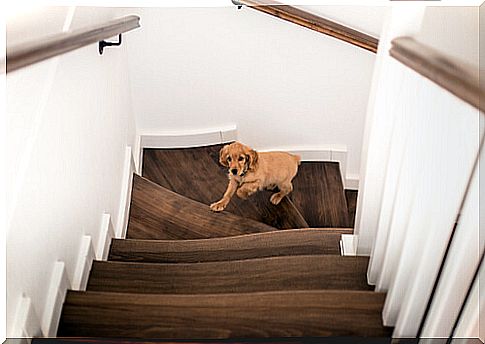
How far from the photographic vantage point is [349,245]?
8.41 feet

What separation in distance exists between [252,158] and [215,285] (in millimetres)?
1441

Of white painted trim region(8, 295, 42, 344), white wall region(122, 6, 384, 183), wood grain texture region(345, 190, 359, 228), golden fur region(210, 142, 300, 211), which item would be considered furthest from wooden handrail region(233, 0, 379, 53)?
white painted trim region(8, 295, 42, 344)

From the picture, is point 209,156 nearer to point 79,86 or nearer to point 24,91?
point 79,86

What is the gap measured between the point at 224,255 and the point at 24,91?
4.04 feet

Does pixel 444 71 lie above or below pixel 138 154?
above

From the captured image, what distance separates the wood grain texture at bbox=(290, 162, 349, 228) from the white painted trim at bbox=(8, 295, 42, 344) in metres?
2.38

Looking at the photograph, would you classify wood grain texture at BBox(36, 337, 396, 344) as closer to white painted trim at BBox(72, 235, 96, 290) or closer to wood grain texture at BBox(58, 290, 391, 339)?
wood grain texture at BBox(58, 290, 391, 339)

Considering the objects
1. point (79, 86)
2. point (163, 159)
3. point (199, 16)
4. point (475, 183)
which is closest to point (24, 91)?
point (79, 86)

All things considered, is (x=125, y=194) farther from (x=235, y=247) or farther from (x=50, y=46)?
(x=50, y=46)

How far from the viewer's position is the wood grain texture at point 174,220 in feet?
12.1

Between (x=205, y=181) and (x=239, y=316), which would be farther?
(x=205, y=181)

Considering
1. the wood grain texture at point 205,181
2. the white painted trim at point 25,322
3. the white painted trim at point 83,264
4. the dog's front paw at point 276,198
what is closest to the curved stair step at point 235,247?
the white painted trim at point 83,264

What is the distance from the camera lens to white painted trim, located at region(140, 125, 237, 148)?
445 centimetres

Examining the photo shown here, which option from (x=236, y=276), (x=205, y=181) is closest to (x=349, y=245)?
(x=236, y=276)
